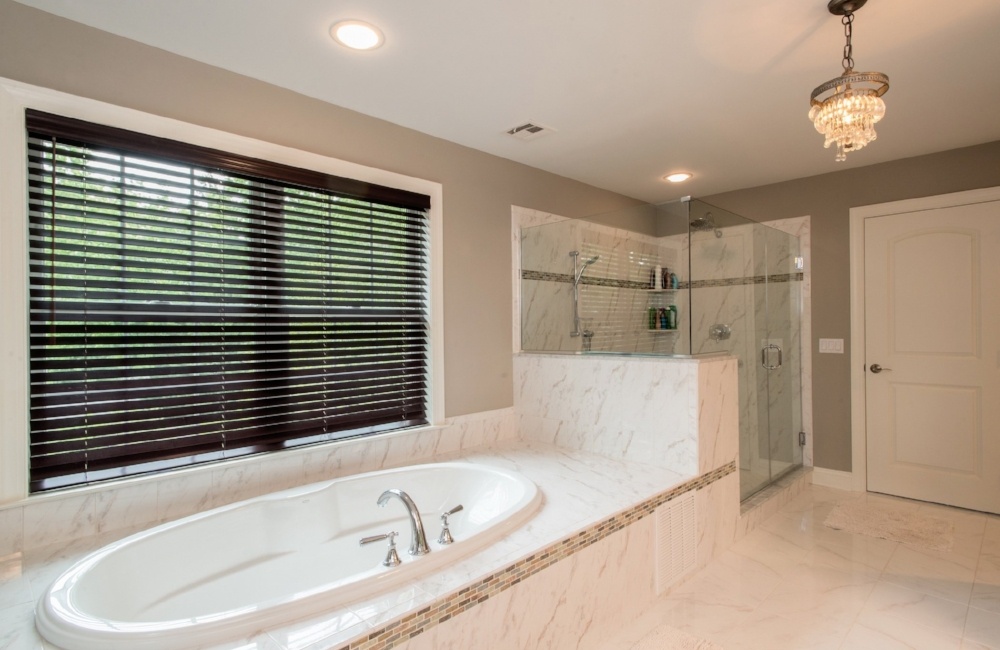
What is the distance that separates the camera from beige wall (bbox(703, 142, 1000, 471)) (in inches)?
135

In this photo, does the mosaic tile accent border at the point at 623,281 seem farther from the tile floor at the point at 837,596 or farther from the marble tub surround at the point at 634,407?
the tile floor at the point at 837,596

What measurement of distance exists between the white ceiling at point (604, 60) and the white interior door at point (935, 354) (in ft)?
1.99

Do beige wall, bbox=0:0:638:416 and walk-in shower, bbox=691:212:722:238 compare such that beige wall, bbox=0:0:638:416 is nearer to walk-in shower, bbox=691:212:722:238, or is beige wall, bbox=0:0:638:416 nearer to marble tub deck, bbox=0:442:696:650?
marble tub deck, bbox=0:442:696:650

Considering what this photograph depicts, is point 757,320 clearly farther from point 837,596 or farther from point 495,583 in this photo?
point 495,583

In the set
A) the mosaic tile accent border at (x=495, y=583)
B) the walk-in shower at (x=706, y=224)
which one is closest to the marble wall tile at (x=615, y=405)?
the mosaic tile accent border at (x=495, y=583)

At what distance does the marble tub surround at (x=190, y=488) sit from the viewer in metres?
1.72

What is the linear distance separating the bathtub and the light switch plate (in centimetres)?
275

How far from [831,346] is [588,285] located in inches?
77.3

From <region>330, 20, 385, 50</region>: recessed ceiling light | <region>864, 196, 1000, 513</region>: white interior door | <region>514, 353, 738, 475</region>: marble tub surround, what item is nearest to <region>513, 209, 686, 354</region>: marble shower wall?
<region>514, 353, 738, 475</region>: marble tub surround

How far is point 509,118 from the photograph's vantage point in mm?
2631

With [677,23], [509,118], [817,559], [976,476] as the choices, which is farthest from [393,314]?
[976,476]

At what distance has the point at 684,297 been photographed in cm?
269

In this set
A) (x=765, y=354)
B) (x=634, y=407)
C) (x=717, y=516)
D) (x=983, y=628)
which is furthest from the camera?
(x=765, y=354)

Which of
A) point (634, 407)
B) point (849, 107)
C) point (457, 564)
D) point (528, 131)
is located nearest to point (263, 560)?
point (457, 564)
